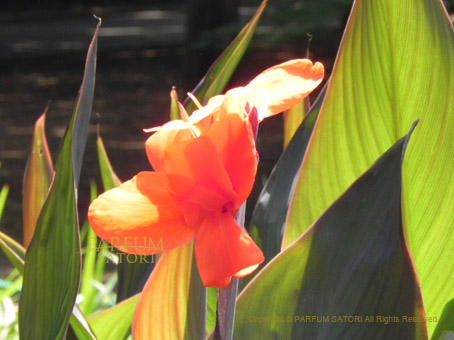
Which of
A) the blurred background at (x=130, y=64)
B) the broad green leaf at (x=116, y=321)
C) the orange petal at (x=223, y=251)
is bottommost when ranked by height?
the blurred background at (x=130, y=64)

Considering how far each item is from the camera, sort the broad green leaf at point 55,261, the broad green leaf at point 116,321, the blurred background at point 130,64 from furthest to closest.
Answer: the blurred background at point 130,64 → the broad green leaf at point 116,321 → the broad green leaf at point 55,261

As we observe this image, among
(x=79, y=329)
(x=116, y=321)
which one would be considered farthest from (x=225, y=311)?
(x=116, y=321)

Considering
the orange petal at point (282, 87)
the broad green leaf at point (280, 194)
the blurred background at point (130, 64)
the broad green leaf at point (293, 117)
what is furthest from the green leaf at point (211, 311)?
the blurred background at point (130, 64)

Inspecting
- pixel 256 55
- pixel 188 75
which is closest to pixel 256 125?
pixel 188 75

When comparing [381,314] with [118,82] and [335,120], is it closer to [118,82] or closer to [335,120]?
[335,120]

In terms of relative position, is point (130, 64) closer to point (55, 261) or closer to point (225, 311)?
point (55, 261)

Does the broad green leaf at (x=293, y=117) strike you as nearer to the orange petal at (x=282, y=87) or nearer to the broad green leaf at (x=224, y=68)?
the broad green leaf at (x=224, y=68)
